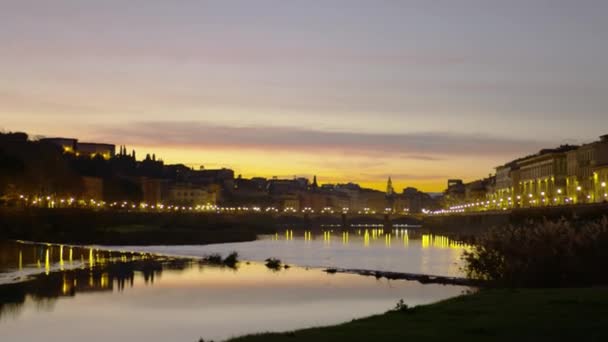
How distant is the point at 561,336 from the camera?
1916 centimetres

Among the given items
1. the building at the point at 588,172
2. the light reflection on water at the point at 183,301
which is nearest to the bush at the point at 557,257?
the light reflection on water at the point at 183,301

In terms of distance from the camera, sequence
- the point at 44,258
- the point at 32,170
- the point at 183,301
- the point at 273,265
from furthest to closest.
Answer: the point at 32,170 < the point at 44,258 < the point at 273,265 < the point at 183,301

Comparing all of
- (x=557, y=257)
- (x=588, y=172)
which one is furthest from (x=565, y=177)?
(x=557, y=257)

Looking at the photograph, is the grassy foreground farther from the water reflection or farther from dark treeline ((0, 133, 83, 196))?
dark treeline ((0, 133, 83, 196))

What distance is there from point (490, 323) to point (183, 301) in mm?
18411

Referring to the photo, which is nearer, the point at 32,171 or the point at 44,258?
the point at 44,258

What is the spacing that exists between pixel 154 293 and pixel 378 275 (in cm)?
1352

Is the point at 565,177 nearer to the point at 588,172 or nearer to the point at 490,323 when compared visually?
the point at 588,172

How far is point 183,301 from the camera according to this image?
37.5 m

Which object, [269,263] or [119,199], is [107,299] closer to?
[269,263]

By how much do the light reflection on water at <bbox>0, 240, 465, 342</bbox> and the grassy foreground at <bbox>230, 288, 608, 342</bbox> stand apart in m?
6.42

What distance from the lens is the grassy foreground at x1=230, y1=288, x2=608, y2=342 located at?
63.6 ft

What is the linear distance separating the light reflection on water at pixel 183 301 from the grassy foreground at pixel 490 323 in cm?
642

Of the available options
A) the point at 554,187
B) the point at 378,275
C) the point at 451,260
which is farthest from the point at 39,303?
the point at 554,187
